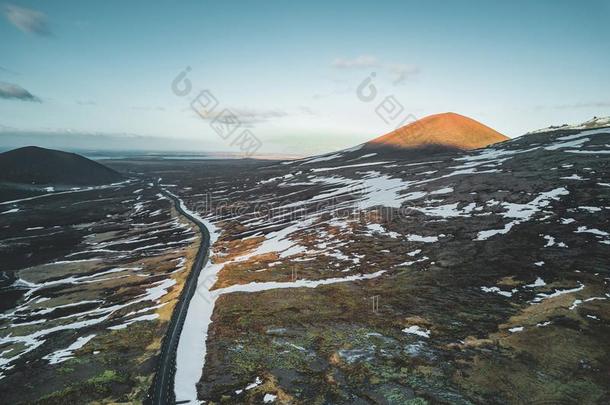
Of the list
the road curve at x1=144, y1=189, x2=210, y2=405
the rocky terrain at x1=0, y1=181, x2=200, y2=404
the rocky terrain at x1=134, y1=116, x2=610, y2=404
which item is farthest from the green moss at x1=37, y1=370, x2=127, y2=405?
the rocky terrain at x1=134, y1=116, x2=610, y2=404

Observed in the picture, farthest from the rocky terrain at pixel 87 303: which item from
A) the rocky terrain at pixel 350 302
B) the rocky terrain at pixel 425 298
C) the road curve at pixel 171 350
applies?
the rocky terrain at pixel 425 298

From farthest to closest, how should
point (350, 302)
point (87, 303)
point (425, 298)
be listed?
point (87, 303), point (350, 302), point (425, 298)

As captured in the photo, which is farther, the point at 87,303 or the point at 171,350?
the point at 87,303

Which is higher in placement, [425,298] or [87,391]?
[87,391]

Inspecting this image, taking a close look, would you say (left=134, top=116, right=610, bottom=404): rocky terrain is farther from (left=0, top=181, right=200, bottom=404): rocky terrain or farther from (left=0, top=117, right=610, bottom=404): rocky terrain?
(left=0, top=181, right=200, bottom=404): rocky terrain

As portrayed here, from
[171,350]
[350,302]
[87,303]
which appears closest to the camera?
[171,350]

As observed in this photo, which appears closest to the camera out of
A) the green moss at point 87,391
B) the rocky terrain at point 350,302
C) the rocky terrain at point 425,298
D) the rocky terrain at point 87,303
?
the rocky terrain at point 425,298

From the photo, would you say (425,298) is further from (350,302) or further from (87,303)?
(87,303)

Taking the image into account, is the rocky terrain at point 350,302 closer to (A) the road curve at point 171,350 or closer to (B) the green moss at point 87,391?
(B) the green moss at point 87,391

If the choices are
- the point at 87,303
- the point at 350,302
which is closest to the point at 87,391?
the point at 87,303

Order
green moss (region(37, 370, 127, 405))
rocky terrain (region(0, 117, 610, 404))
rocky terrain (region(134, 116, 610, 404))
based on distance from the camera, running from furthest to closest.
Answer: rocky terrain (region(0, 117, 610, 404))
green moss (region(37, 370, 127, 405))
rocky terrain (region(134, 116, 610, 404))

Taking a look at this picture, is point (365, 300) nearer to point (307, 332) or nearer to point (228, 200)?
point (307, 332)
